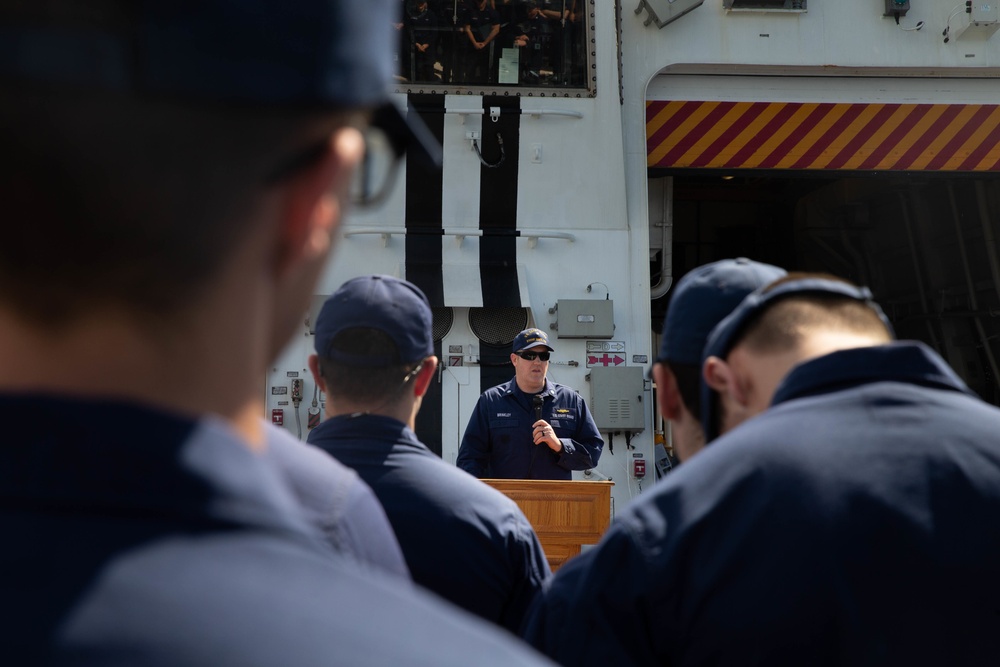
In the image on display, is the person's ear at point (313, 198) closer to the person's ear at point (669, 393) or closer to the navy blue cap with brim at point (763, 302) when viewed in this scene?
the navy blue cap with brim at point (763, 302)

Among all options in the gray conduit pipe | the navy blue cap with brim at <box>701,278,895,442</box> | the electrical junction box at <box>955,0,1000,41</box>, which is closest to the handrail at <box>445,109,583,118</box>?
the gray conduit pipe

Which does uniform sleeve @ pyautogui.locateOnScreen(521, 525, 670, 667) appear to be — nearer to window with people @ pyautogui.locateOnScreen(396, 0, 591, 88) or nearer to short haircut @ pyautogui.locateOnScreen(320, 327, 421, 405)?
short haircut @ pyautogui.locateOnScreen(320, 327, 421, 405)

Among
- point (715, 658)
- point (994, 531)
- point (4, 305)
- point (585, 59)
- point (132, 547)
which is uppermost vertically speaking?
point (585, 59)

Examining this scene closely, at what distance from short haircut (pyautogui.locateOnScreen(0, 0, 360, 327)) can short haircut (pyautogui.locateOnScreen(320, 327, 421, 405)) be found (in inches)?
60.2

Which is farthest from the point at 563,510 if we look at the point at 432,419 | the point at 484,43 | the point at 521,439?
the point at 484,43

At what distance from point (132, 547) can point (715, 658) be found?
1013 mm

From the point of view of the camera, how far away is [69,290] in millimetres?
603

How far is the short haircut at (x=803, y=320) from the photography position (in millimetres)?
1564

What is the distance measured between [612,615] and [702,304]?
627 millimetres

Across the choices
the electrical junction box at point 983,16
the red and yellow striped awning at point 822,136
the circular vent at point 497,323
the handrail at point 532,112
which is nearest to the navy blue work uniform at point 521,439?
the circular vent at point 497,323

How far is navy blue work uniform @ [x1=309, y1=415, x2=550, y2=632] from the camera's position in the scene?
199cm

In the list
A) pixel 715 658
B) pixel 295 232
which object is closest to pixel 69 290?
pixel 295 232

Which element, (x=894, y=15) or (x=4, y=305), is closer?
(x=4, y=305)

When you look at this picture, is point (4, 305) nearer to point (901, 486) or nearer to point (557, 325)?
point (901, 486)
